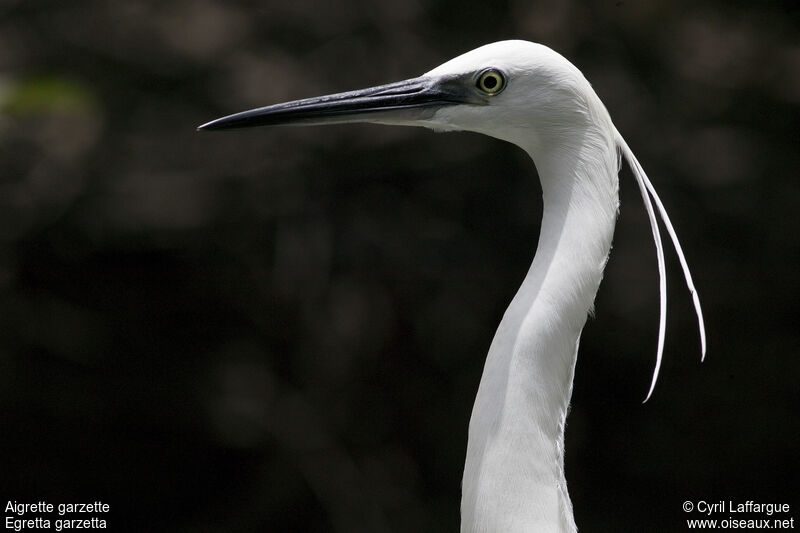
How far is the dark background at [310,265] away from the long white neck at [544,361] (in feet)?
4.33

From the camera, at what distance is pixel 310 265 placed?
91.3 inches

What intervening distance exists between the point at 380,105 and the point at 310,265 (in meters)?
1.29

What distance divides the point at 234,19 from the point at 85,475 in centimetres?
126

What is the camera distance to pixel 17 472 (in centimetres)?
233

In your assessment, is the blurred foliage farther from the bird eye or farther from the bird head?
the bird eye

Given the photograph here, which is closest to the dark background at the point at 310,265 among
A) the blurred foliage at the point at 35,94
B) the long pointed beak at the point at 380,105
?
the blurred foliage at the point at 35,94

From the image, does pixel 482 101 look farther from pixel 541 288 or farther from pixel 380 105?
pixel 541 288

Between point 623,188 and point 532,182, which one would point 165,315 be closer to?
point 532,182

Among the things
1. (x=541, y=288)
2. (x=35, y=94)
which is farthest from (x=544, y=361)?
(x=35, y=94)

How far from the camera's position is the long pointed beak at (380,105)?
1.05m

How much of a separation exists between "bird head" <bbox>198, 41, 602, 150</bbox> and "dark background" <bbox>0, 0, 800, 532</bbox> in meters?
1.22

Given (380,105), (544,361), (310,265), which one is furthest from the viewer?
(310,265)

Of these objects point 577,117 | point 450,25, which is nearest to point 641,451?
point 450,25

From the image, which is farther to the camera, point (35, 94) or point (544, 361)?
point (35, 94)
